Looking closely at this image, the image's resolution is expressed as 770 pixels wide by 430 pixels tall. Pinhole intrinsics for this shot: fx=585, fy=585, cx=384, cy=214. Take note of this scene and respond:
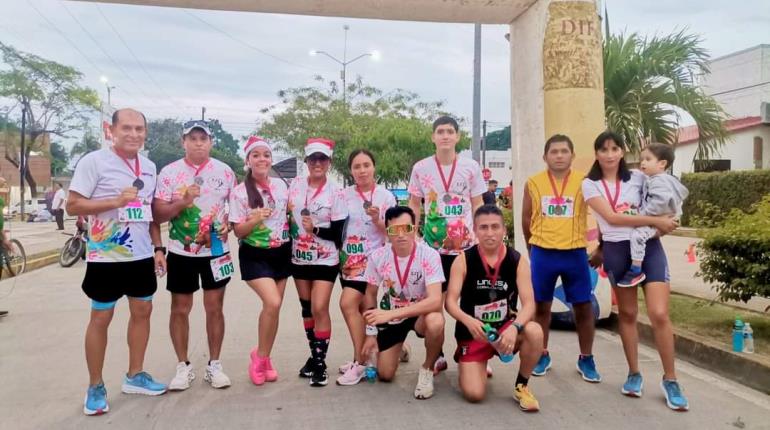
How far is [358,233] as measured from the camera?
4.49m

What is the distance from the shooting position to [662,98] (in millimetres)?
9086

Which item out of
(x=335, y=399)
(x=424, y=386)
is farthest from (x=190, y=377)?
(x=424, y=386)

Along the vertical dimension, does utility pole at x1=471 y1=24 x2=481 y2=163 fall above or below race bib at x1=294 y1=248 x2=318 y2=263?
above

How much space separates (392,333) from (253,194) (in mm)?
1456

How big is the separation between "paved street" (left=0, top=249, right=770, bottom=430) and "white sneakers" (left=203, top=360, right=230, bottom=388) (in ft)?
0.18

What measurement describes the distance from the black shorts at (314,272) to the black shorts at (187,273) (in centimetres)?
58

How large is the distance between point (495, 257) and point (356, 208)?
1.13 meters

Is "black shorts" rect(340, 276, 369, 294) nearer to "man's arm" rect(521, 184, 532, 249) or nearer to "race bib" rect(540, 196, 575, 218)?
"man's arm" rect(521, 184, 532, 249)

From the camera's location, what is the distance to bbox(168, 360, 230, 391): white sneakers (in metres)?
4.23

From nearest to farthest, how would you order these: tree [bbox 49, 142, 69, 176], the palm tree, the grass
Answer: the grass, the palm tree, tree [bbox 49, 142, 69, 176]

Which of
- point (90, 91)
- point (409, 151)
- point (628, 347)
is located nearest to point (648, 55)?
point (628, 347)

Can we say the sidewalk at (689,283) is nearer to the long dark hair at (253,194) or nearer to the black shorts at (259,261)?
the black shorts at (259,261)

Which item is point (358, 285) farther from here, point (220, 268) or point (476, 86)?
point (476, 86)

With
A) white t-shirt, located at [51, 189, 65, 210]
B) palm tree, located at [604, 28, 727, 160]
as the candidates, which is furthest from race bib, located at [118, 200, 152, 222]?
white t-shirt, located at [51, 189, 65, 210]
